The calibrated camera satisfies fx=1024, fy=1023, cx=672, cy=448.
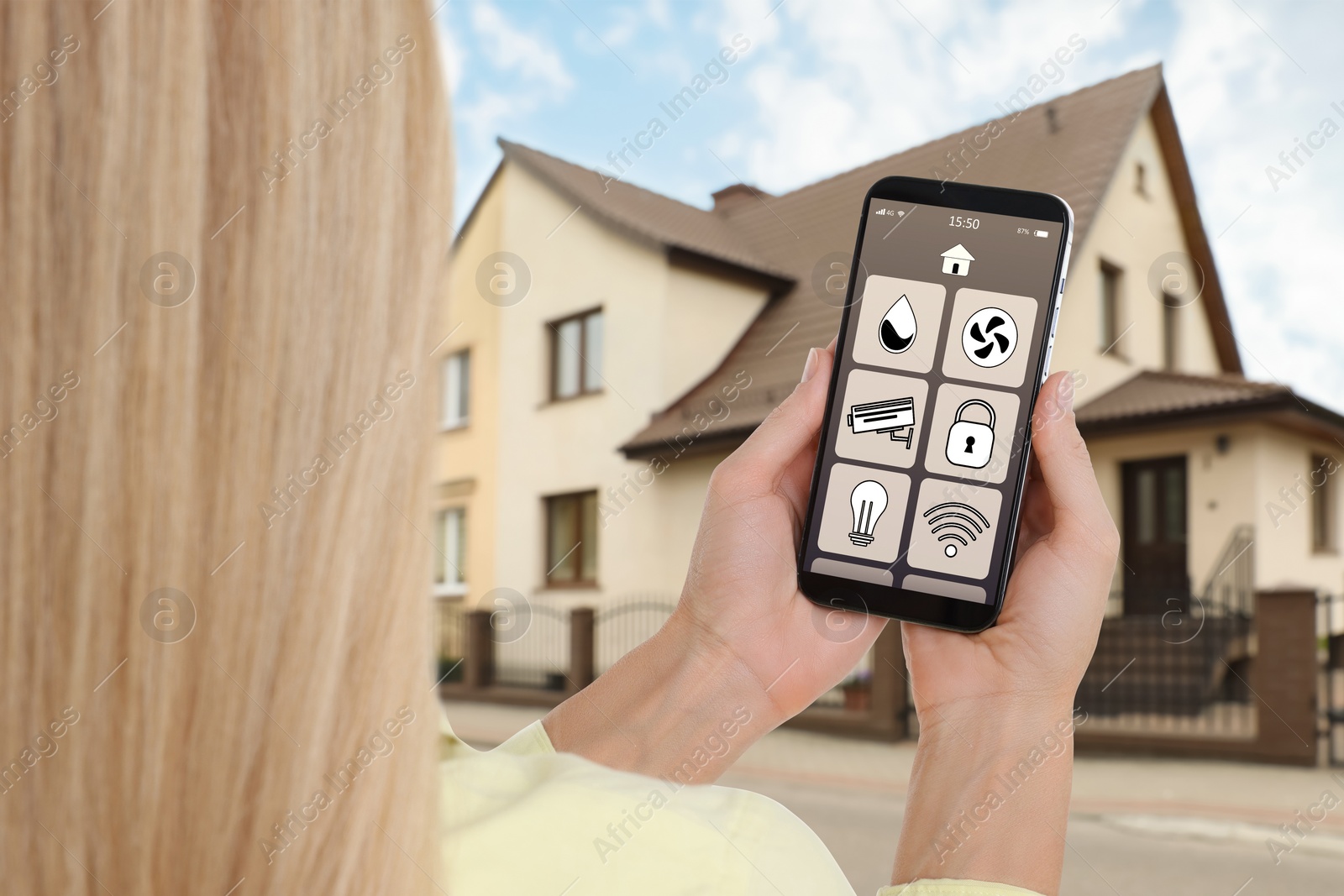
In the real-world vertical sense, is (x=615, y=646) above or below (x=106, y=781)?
below

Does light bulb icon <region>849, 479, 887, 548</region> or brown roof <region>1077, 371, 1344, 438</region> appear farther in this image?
brown roof <region>1077, 371, 1344, 438</region>

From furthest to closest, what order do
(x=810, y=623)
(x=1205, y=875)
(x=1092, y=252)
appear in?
1. (x=1092, y=252)
2. (x=1205, y=875)
3. (x=810, y=623)

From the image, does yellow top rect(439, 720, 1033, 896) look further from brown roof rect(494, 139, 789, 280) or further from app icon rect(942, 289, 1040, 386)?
brown roof rect(494, 139, 789, 280)

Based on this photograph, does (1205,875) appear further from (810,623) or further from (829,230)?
(829,230)

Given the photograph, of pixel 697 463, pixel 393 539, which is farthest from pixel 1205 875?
pixel 697 463

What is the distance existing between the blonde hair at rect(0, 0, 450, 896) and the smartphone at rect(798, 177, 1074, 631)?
881mm

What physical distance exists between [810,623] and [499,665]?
1161cm

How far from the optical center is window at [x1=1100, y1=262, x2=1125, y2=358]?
1044 centimetres

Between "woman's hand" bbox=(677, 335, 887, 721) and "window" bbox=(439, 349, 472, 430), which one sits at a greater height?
"window" bbox=(439, 349, 472, 430)

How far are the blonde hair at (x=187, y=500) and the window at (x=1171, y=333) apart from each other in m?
12.5

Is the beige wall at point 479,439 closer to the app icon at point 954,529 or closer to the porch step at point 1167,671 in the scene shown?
the porch step at point 1167,671

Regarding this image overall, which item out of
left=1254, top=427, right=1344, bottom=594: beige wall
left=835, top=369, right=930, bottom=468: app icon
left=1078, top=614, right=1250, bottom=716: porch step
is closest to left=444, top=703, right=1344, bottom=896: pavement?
left=1078, top=614, right=1250, bottom=716: porch step

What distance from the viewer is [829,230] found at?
1012 centimetres

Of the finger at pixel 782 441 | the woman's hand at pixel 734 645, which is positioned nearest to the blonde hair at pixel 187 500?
the woman's hand at pixel 734 645
